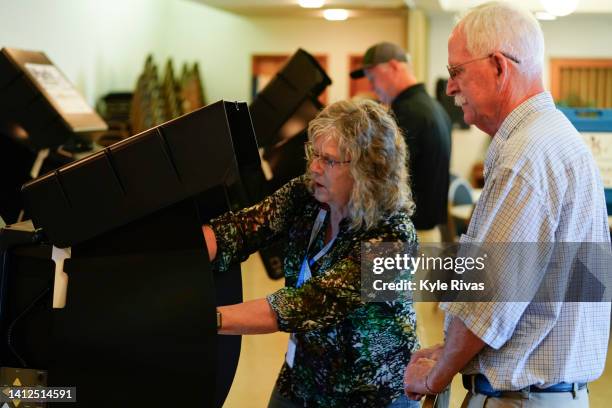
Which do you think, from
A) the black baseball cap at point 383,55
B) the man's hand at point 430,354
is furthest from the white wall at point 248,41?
the man's hand at point 430,354

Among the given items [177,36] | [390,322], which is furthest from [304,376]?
[177,36]

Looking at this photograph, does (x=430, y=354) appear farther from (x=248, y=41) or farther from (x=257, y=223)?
(x=248, y=41)

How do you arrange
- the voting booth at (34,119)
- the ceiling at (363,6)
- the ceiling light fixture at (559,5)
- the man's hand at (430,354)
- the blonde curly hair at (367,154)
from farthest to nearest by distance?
the ceiling at (363,6), the ceiling light fixture at (559,5), the voting booth at (34,119), the blonde curly hair at (367,154), the man's hand at (430,354)

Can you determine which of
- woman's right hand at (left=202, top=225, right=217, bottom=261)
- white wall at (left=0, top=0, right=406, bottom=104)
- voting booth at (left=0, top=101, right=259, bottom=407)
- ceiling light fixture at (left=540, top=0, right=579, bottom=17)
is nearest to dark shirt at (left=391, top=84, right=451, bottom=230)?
woman's right hand at (left=202, top=225, right=217, bottom=261)

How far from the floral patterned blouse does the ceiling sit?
23.2 feet

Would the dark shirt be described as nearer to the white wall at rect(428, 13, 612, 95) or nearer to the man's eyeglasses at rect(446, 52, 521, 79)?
the man's eyeglasses at rect(446, 52, 521, 79)

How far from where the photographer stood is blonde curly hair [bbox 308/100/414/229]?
1.65 metres

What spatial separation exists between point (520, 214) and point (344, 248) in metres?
0.47

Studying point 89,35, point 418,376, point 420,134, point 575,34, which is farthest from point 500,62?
point 575,34

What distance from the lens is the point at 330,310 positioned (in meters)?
1.59

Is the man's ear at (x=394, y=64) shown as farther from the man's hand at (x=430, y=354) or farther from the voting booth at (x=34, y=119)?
the man's hand at (x=430, y=354)

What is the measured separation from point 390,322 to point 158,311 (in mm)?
601

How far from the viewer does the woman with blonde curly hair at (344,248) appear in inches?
63.4

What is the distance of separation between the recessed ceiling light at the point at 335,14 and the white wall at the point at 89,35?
2.13m
